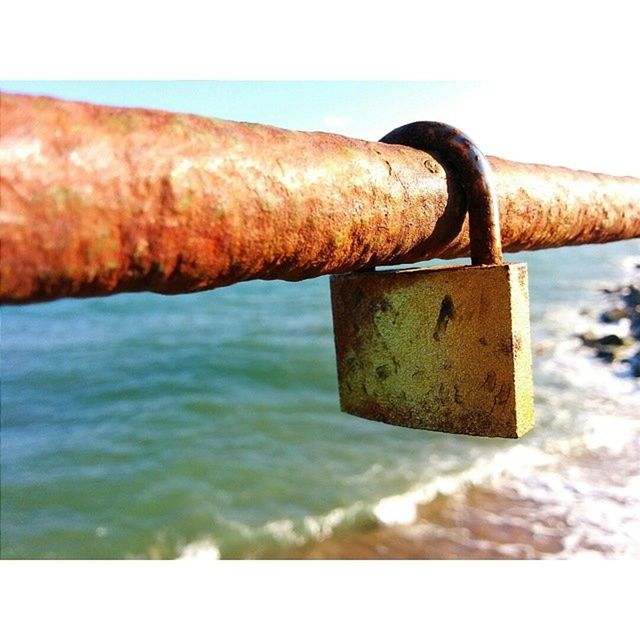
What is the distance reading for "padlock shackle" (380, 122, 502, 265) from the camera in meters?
1.03

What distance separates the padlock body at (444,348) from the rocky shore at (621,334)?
15.5m

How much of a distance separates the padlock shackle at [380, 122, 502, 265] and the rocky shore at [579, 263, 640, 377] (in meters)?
15.6

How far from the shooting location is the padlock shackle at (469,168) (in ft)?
3.37

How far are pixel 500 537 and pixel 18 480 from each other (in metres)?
7.49

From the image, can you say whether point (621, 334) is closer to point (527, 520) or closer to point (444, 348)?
point (527, 520)

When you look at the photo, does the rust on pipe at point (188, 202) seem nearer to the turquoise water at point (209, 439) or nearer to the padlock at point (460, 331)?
the padlock at point (460, 331)

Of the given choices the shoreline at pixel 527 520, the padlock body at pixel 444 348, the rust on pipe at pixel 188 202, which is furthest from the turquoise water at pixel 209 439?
the rust on pipe at pixel 188 202

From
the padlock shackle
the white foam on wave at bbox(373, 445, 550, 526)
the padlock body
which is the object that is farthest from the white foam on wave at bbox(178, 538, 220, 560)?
the padlock shackle

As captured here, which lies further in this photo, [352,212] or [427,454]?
[427,454]

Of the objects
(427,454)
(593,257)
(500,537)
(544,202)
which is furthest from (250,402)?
(593,257)

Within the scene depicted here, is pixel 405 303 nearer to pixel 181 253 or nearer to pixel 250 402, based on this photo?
pixel 181 253

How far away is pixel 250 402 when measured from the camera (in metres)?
14.7

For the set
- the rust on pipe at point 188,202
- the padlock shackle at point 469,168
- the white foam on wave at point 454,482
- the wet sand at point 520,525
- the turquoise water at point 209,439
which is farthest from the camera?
the turquoise water at point 209,439

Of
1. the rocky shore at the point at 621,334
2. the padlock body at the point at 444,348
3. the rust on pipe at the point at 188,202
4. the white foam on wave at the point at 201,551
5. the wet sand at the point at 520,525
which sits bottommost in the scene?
the white foam on wave at the point at 201,551
